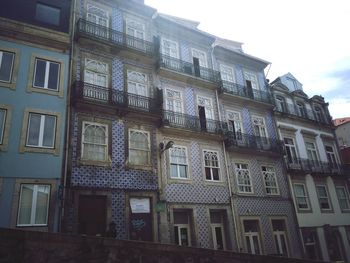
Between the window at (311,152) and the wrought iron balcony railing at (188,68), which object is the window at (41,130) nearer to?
the wrought iron balcony railing at (188,68)

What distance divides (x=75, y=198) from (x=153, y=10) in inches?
467

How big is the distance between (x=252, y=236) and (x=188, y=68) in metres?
10.7

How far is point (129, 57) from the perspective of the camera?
16.0m

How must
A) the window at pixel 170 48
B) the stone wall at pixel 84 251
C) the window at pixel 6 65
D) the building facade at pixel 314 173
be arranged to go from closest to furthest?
1. the stone wall at pixel 84 251
2. the window at pixel 6 65
3. the window at pixel 170 48
4. the building facade at pixel 314 173

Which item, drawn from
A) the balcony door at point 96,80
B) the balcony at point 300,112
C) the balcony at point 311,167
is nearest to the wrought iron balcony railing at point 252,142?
the balcony at point 311,167

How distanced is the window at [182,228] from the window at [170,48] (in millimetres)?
9528

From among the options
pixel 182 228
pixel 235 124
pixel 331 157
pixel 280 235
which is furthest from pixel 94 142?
pixel 331 157

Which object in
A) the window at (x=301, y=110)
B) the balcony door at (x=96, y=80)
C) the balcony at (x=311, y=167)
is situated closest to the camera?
the balcony door at (x=96, y=80)

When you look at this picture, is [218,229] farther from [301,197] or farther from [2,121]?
[2,121]

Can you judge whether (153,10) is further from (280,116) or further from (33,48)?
(280,116)

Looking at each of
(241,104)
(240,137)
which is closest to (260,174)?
(240,137)

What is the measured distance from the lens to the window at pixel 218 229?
1530 cm

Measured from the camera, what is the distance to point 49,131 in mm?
12453

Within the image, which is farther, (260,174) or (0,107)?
(260,174)
